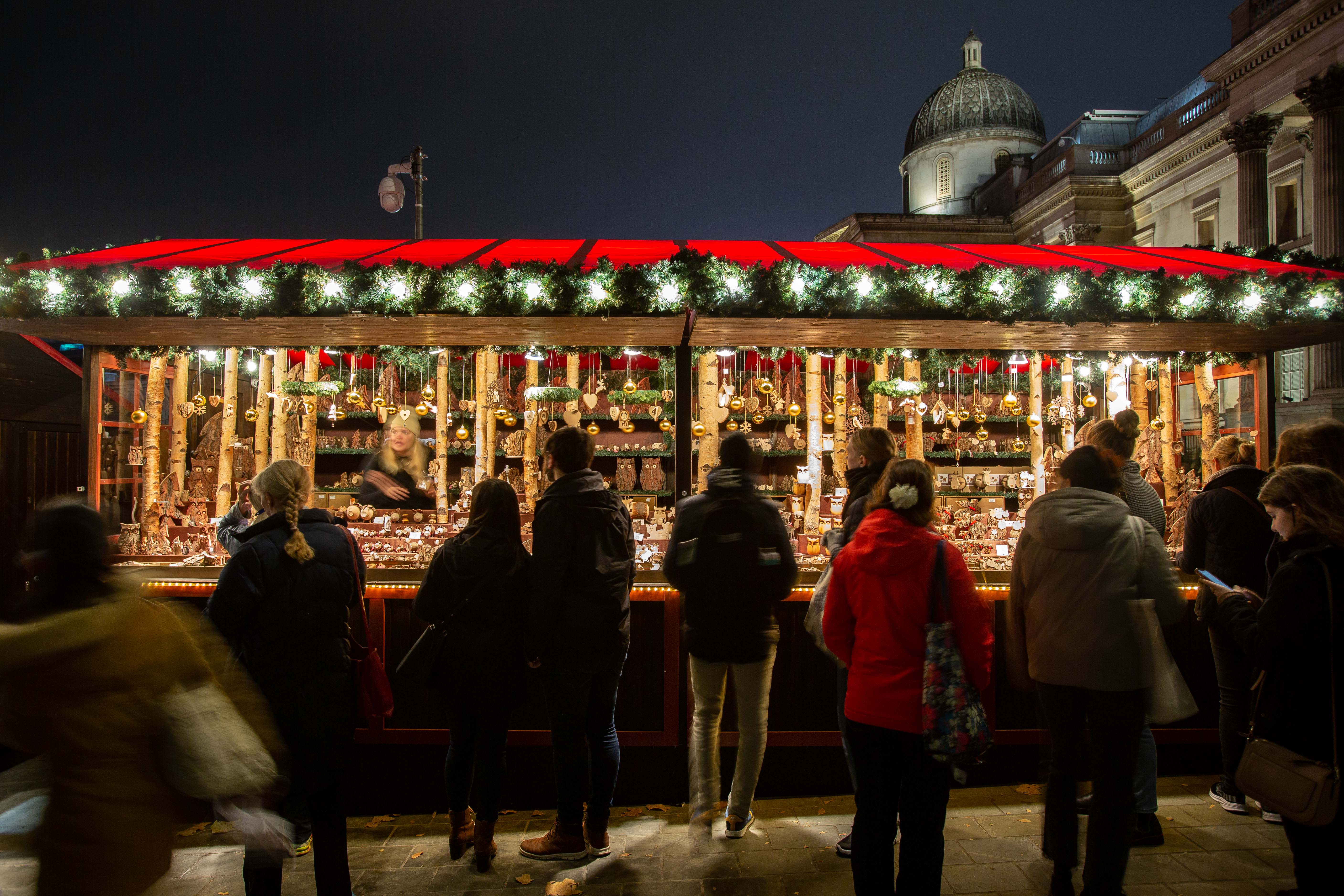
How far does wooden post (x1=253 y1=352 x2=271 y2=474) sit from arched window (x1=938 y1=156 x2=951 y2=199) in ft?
87.7

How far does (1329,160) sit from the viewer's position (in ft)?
36.3

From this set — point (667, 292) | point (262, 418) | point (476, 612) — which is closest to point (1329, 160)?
point (667, 292)

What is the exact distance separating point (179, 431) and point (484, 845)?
5.71m

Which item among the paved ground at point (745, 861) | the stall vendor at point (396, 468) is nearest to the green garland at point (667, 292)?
the stall vendor at point (396, 468)

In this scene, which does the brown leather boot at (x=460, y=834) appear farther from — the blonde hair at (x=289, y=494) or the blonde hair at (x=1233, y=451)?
the blonde hair at (x=1233, y=451)

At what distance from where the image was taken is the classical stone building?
11078 mm

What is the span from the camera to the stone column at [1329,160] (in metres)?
10.8

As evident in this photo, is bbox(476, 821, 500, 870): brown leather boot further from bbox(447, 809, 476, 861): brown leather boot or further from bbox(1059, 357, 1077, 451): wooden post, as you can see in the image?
bbox(1059, 357, 1077, 451): wooden post

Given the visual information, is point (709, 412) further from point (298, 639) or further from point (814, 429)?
point (298, 639)

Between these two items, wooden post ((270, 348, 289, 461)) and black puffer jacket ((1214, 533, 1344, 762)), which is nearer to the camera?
black puffer jacket ((1214, 533, 1344, 762))

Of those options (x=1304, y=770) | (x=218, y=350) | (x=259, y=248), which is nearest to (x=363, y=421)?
(x=218, y=350)

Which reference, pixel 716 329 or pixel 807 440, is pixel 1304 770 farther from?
pixel 807 440

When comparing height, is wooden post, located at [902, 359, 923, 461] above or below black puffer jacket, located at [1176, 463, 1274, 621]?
above

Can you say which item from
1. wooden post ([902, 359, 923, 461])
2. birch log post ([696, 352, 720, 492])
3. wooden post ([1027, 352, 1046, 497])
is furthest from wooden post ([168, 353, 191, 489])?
wooden post ([1027, 352, 1046, 497])
